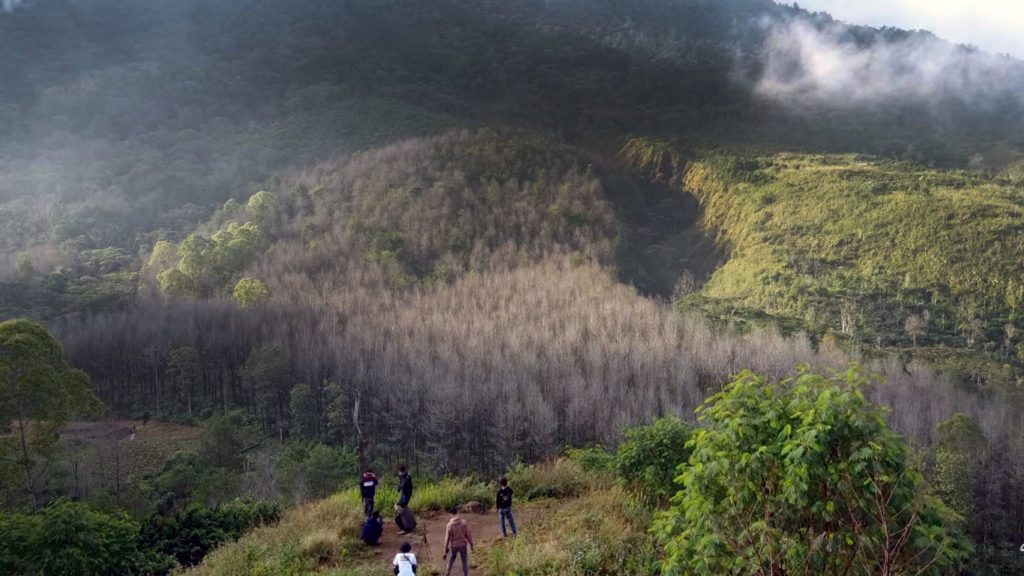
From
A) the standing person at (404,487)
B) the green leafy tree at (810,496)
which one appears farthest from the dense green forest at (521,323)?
the standing person at (404,487)

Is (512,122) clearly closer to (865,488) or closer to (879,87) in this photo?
(879,87)

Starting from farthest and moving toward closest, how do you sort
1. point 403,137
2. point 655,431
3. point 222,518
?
1. point 403,137
2. point 222,518
3. point 655,431

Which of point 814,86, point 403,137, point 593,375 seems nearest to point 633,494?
point 593,375

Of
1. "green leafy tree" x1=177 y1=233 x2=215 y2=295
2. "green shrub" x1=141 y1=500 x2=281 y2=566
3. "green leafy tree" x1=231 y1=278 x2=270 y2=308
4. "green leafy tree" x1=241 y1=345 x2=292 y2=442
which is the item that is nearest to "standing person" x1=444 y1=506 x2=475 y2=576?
"green shrub" x1=141 y1=500 x2=281 y2=566

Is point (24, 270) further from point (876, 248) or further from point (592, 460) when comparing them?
point (876, 248)

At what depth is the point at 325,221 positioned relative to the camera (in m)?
107

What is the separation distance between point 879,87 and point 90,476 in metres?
203

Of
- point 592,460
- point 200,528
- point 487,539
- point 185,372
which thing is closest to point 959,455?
point 592,460

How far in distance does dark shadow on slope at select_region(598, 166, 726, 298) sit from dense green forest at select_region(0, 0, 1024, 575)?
1.04 metres

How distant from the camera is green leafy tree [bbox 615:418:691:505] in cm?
1762

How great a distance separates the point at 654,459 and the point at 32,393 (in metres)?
26.6

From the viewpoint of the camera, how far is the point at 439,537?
17125 millimetres

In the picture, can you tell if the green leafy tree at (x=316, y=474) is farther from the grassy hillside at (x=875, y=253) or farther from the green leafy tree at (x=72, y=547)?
the grassy hillside at (x=875, y=253)

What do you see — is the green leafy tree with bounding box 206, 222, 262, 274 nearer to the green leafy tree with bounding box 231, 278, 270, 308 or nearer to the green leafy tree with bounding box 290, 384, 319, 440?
the green leafy tree with bounding box 231, 278, 270, 308
